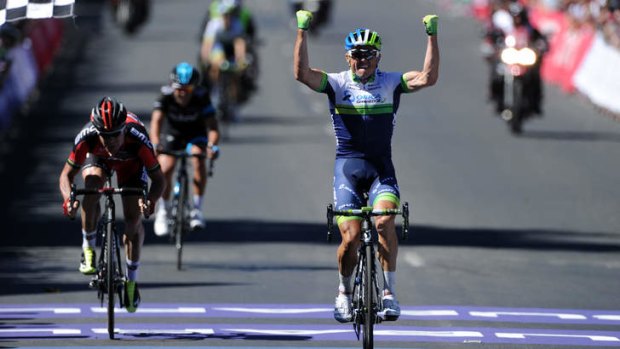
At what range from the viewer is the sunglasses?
44.6 feet

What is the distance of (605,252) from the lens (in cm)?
1986

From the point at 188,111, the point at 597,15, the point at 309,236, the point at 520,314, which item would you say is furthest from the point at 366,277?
the point at 597,15

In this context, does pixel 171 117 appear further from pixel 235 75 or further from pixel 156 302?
pixel 235 75

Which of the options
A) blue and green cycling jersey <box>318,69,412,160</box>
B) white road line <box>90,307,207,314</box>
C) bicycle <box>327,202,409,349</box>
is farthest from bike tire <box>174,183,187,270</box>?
bicycle <box>327,202,409,349</box>

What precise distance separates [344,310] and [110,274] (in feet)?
6.39

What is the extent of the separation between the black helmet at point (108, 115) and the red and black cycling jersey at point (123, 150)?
0.90ft

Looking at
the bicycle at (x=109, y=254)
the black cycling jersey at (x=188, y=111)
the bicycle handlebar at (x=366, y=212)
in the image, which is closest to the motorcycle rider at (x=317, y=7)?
the black cycling jersey at (x=188, y=111)

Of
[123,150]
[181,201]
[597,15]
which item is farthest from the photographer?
[597,15]

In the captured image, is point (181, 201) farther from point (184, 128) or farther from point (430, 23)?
point (430, 23)

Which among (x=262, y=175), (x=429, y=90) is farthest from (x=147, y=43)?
(x=262, y=175)

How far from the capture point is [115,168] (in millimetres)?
14977

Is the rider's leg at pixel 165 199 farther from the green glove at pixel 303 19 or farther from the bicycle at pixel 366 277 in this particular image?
the bicycle at pixel 366 277

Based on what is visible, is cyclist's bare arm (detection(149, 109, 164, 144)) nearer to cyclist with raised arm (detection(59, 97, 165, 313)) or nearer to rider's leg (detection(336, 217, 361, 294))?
cyclist with raised arm (detection(59, 97, 165, 313))

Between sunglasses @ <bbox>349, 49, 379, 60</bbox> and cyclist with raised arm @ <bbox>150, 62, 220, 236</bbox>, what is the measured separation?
5118 mm
